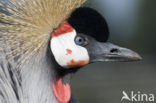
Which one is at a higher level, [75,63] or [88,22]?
[88,22]

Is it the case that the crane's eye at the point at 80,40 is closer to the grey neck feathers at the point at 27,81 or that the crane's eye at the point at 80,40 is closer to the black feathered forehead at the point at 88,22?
the black feathered forehead at the point at 88,22

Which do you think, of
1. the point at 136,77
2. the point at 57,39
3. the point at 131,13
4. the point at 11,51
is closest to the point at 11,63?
the point at 11,51

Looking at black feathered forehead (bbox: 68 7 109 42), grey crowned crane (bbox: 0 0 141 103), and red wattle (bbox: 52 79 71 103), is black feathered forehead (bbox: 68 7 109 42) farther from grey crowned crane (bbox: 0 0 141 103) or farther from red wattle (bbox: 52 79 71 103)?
red wattle (bbox: 52 79 71 103)

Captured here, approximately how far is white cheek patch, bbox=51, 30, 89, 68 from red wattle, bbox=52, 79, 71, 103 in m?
0.12

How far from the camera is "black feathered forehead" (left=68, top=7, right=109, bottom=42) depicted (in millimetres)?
2334

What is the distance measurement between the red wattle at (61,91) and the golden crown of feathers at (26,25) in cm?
23

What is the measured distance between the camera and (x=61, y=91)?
2.48 meters

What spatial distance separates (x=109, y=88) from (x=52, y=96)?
4287 millimetres

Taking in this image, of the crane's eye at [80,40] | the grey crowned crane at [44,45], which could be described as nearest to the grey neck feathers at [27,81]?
the grey crowned crane at [44,45]

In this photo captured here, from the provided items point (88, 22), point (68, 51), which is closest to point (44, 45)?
point (68, 51)

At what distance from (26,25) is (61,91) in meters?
0.41

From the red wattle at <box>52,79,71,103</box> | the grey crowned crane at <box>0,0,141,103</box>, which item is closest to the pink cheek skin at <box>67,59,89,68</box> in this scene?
the grey crowned crane at <box>0,0,141,103</box>

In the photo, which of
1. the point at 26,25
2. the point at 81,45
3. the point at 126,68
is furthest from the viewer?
the point at 126,68

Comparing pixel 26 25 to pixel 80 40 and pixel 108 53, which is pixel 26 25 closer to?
pixel 80 40
